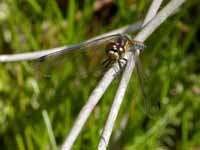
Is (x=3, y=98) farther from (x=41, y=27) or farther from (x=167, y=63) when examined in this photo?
(x=167, y=63)

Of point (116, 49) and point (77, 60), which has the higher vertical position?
point (77, 60)

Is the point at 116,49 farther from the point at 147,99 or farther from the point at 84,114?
the point at 84,114

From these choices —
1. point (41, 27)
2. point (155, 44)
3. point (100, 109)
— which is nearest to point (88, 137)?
point (100, 109)

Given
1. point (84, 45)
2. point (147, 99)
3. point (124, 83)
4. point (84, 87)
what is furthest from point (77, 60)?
point (124, 83)

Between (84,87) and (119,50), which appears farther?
(84,87)

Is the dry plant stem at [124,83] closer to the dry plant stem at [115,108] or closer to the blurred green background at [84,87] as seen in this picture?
the dry plant stem at [115,108]

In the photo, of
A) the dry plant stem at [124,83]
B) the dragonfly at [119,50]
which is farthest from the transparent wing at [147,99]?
the dry plant stem at [124,83]
